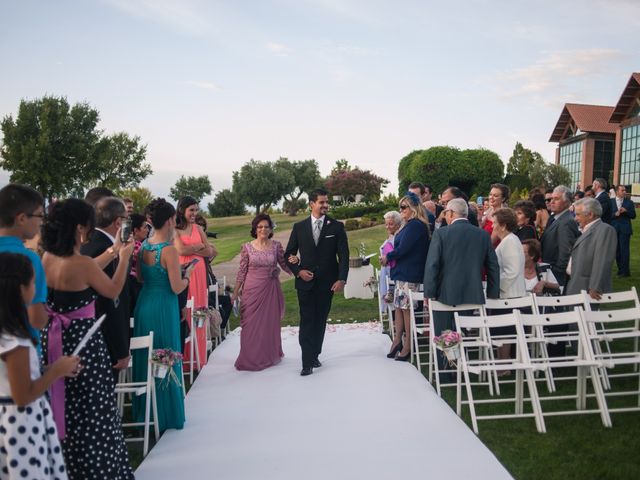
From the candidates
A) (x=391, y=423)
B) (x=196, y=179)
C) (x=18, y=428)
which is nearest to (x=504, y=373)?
(x=391, y=423)

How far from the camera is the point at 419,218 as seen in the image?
7.68 metres

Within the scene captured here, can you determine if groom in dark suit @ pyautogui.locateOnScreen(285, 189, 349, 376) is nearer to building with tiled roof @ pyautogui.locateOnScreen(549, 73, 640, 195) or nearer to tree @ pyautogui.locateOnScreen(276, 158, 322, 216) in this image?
building with tiled roof @ pyautogui.locateOnScreen(549, 73, 640, 195)

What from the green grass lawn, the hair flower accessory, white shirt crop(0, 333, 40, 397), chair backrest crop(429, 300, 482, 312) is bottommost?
the green grass lawn

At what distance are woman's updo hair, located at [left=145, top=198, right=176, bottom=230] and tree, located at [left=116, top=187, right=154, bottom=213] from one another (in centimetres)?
3970

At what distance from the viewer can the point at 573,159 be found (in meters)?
58.4

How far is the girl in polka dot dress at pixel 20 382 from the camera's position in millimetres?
2723

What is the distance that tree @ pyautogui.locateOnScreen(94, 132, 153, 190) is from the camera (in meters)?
49.6

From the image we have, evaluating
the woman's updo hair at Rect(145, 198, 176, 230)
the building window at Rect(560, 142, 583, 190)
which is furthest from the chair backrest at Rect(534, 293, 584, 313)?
the building window at Rect(560, 142, 583, 190)

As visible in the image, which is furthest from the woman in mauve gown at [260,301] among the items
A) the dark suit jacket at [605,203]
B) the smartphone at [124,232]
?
the dark suit jacket at [605,203]

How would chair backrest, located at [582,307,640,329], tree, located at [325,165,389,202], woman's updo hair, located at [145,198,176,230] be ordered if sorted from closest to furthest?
woman's updo hair, located at [145,198,176,230] < chair backrest, located at [582,307,640,329] < tree, located at [325,165,389,202]

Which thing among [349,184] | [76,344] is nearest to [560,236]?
[76,344]

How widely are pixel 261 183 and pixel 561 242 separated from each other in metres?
49.5

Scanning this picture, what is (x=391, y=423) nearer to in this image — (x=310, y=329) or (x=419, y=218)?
(x=310, y=329)

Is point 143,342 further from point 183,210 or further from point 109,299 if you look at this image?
point 183,210
